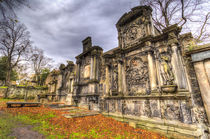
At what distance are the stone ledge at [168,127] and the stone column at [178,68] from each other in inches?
71.7

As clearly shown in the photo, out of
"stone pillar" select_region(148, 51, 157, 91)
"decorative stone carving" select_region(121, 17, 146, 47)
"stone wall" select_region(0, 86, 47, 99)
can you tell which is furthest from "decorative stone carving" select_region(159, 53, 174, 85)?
"stone wall" select_region(0, 86, 47, 99)

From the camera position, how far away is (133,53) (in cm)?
774

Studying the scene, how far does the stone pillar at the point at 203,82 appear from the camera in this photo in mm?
4555

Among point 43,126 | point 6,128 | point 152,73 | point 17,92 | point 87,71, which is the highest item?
point 87,71

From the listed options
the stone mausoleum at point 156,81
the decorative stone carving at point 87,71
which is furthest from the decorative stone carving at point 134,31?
the decorative stone carving at point 87,71

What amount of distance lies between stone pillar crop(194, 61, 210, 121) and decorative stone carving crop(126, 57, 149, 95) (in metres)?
2.56

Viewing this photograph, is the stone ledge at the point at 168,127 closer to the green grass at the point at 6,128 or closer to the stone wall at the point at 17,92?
the green grass at the point at 6,128

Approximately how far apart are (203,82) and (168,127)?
2825 mm

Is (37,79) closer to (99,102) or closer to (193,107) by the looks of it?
(99,102)

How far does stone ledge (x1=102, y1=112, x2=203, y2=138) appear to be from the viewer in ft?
13.9

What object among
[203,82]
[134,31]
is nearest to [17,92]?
[134,31]

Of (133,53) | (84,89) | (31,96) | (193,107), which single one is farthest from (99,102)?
(31,96)

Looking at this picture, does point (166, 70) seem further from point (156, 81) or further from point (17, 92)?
point (17, 92)

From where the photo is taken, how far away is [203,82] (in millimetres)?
4809
